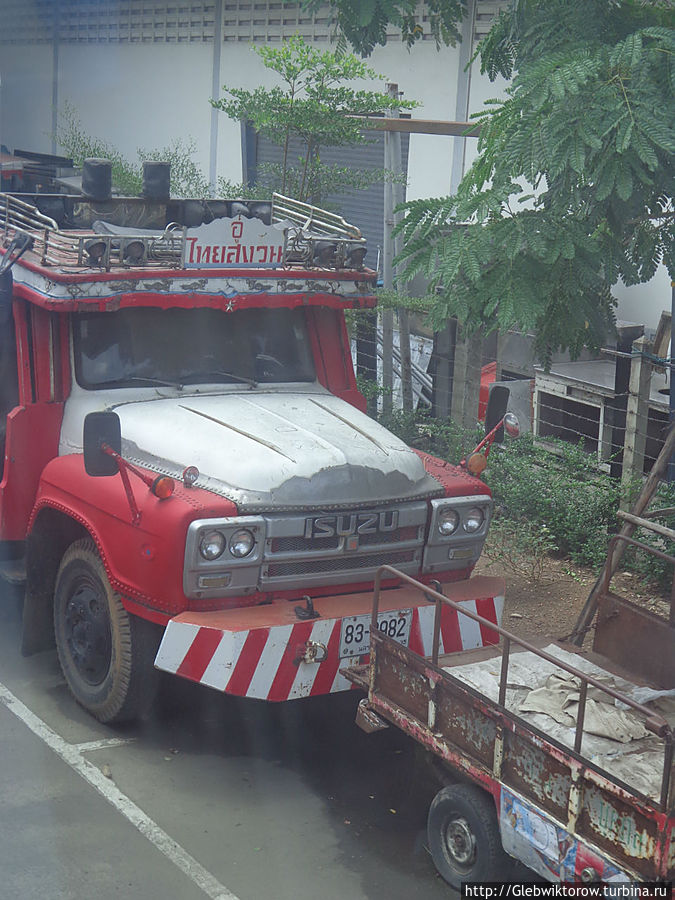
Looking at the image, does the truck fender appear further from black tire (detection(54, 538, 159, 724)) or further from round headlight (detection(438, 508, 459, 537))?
round headlight (detection(438, 508, 459, 537))

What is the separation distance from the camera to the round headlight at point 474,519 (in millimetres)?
6012

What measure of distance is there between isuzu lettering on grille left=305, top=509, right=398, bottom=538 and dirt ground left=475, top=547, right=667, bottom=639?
80.6 inches

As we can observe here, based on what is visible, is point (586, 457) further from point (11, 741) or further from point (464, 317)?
point (11, 741)

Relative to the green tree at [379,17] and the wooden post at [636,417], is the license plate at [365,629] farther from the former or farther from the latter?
the green tree at [379,17]

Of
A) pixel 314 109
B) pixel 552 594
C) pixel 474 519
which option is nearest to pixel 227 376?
pixel 474 519

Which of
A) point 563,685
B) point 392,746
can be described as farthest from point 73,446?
point 563,685

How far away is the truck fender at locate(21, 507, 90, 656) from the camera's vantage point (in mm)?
6195

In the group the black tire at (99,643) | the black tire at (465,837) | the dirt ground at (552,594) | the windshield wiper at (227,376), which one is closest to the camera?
the black tire at (465,837)

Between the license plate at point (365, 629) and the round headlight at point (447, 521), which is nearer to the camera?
the license plate at point (365, 629)

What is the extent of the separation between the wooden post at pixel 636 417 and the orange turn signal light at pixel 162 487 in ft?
13.5

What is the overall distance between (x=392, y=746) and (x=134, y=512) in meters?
1.90

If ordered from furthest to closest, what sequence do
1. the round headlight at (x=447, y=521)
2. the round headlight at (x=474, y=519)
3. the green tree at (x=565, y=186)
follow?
the round headlight at (x=474, y=519) → the round headlight at (x=447, y=521) → the green tree at (x=565, y=186)

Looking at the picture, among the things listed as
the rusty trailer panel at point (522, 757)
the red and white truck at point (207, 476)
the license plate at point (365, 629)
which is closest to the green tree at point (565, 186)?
the red and white truck at point (207, 476)

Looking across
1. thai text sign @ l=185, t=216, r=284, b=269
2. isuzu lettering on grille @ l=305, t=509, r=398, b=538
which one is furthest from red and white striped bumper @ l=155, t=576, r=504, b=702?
thai text sign @ l=185, t=216, r=284, b=269
